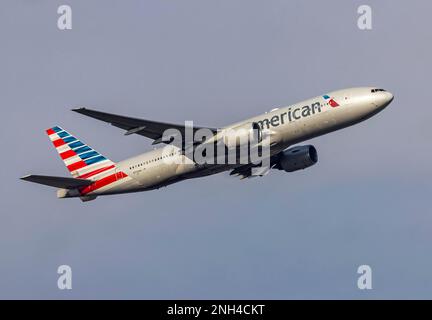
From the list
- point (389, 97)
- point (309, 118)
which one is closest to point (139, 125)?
point (309, 118)

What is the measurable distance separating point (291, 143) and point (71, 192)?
19249mm

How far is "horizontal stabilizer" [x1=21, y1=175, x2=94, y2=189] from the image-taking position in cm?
8694

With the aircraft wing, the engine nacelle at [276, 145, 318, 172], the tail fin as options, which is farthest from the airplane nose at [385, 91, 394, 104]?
the tail fin

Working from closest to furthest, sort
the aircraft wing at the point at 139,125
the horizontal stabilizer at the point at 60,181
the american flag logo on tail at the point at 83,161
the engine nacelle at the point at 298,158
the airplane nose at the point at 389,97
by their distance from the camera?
the aircraft wing at the point at 139,125 → the airplane nose at the point at 389,97 → the horizontal stabilizer at the point at 60,181 → the american flag logo on tail at the point at 83,161 → the engine nacelle at the point at 298,158

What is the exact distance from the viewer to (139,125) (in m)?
84.8

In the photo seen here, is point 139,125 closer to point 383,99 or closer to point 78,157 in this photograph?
point 78,157

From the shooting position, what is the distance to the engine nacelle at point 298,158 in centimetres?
9250

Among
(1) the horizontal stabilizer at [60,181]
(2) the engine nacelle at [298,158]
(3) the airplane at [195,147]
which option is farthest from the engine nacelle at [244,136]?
(1) the horizontal stabilizer at [60,181]

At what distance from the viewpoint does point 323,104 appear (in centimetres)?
8500

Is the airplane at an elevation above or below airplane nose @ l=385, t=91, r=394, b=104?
below

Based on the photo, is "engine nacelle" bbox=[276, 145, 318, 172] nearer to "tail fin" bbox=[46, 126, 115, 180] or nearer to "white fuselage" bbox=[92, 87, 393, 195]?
"white fuselage" bbox=[92, 87, 393, 195]

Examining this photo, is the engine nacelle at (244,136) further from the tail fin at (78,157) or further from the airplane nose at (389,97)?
the tail fin at (78,157)

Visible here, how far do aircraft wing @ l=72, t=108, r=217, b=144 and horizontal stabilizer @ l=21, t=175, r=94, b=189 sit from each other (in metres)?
7.30

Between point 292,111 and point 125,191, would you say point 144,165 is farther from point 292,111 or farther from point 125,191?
point 292,111
